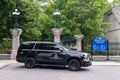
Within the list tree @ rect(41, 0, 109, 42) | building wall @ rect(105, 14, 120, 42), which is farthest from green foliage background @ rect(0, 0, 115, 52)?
building wall @ rect(105, 14, 120, 42)

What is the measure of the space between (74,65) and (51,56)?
5.35 feet

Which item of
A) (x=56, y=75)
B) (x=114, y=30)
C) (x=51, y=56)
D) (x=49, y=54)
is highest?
(x=114, y=30)

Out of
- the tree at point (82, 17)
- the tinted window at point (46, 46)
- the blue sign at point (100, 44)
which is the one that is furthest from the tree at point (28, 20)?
the tinted window at point (46, 46)

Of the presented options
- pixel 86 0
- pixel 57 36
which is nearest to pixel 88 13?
pixel 86 0

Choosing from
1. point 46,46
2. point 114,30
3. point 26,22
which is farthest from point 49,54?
point 114,30

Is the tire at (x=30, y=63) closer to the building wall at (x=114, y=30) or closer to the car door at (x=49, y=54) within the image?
the car door at (x=49, y=54)

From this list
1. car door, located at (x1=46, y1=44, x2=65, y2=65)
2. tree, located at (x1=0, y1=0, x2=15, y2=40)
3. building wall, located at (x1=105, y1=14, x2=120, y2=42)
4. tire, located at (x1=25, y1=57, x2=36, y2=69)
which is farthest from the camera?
building wall, located at (x1=105, y1=14, x2=120, y2=42)

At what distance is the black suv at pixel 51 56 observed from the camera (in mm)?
16547

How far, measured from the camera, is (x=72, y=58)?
16.8 m

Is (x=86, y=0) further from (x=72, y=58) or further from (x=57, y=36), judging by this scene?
(x=72, y=58)

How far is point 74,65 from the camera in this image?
16578 mm

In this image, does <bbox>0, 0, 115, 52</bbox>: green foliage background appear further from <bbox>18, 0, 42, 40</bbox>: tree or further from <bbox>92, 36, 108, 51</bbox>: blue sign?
<bbox>92, 36, 108, 51</bbox>: blue sign

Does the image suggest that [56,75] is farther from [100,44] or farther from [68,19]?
[68,19]

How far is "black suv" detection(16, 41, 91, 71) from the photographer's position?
16.5 metres
